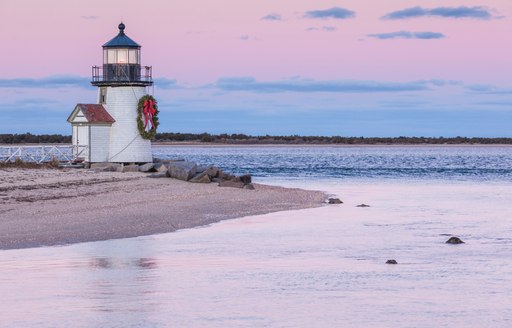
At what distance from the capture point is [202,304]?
12516 millimetres

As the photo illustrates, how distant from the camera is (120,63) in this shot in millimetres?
39969

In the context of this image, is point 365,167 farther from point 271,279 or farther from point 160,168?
point 271,279

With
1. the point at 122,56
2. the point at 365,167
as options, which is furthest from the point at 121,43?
the point at 365,167

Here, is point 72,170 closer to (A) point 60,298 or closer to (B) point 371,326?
(A) point 60,298

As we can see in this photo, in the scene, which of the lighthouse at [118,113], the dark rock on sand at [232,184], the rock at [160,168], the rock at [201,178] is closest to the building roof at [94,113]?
the lighthouse at [118,113]

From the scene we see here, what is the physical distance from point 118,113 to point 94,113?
108 cm

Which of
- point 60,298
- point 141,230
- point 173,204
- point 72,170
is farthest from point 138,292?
point 72,170

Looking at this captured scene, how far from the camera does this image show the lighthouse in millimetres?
40062

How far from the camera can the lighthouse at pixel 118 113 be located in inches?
1577

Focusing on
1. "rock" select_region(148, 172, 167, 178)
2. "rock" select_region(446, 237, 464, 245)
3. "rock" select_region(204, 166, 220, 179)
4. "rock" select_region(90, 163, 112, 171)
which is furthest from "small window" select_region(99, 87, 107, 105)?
"rock" select_region(446, 237, 464, 245)

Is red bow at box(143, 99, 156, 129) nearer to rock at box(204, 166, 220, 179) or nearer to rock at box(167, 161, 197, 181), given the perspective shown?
rock at box(167, 161, 197, 181)

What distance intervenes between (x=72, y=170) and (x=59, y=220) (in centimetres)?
1602

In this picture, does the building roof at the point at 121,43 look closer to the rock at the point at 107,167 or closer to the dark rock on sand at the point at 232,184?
the rock at the point at 107,167

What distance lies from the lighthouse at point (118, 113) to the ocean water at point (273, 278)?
55.1ft
